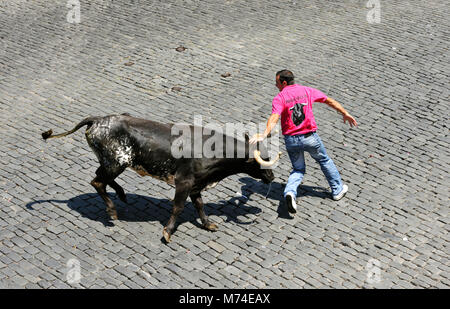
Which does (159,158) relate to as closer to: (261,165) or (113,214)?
(113,214)

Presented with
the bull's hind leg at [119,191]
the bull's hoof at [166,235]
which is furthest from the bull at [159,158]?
the bull's hind leg at [119,191]

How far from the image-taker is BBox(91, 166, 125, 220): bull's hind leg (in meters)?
9.29

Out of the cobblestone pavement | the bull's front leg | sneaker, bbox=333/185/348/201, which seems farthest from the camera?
sneaker, bbox=333/185/348/201

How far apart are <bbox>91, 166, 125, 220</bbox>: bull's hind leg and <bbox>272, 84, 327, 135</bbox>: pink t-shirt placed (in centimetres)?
257

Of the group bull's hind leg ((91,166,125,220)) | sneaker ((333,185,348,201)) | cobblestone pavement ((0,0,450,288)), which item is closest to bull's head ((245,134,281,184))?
cobblestone pavement ((0,0,450,288))

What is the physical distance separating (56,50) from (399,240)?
983cm

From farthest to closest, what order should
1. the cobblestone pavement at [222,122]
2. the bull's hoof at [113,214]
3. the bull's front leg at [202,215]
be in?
1. the bull's hoof at [113,214]
2. the bull's front leg at [202,215]
3. the cobblestone pavement at [222,122]

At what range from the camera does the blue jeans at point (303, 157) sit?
31.6ft

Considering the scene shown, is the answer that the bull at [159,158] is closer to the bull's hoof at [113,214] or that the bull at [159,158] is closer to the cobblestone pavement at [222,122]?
the bull's hoof at [113,214]

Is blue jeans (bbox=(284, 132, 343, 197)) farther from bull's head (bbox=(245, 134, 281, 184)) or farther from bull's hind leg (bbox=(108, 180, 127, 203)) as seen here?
bull's hind leg (bbox=(108, 180, 127, 203))

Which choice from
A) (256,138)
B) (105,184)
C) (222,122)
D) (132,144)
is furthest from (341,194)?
(105,184)

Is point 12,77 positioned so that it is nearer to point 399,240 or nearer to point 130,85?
point 130,85

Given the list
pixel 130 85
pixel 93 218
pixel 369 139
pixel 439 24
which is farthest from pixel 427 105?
pixel 93 218

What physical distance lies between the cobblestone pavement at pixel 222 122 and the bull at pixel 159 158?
83cm
